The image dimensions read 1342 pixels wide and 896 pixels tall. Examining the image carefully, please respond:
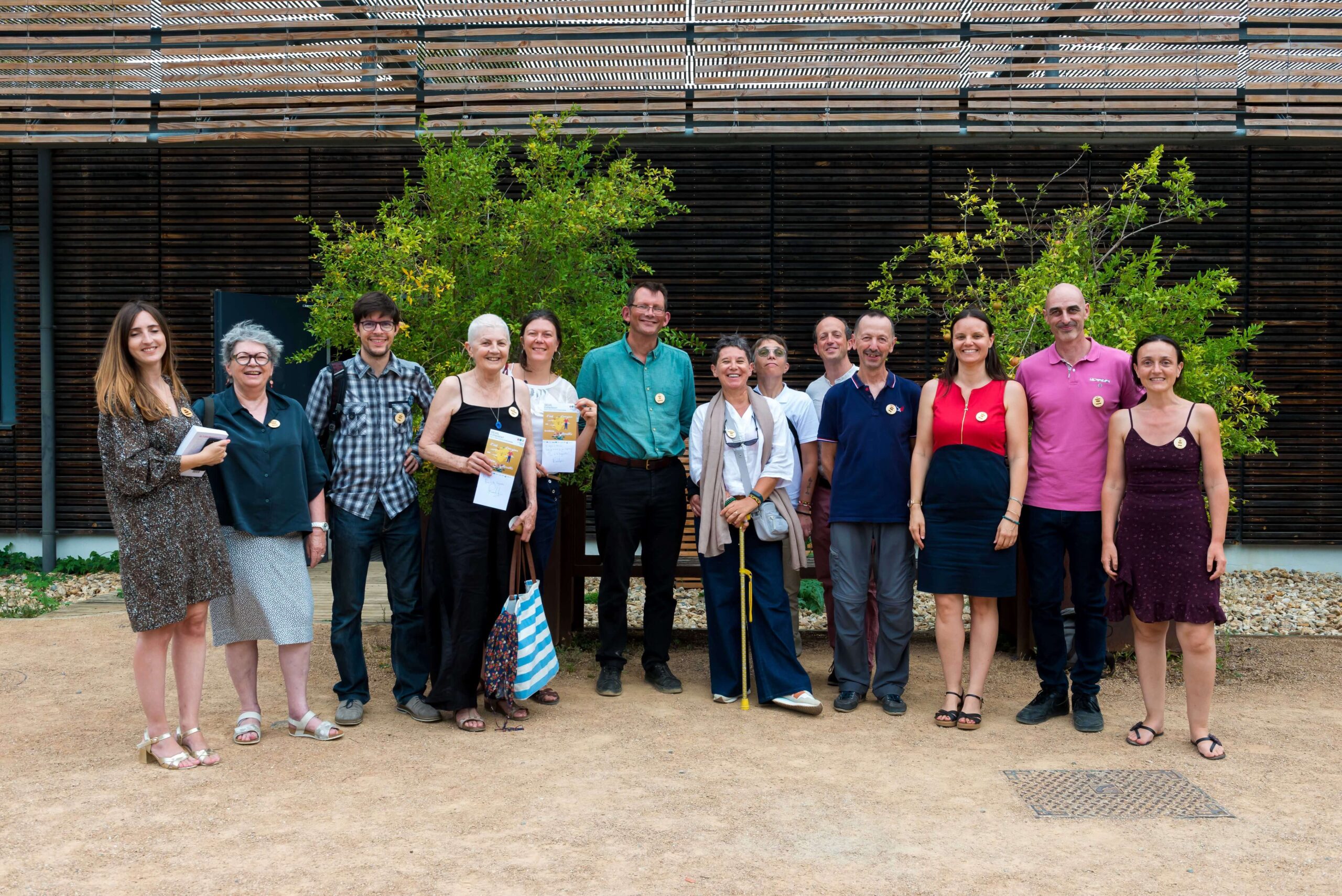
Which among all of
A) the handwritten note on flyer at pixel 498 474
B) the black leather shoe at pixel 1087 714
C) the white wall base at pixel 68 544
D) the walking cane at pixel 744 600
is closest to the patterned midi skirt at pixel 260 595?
the handwritten note on flyer at pixel 498 474

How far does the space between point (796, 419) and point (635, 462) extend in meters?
0.88

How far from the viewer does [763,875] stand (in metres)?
3.28

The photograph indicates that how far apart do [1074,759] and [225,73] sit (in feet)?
28.1

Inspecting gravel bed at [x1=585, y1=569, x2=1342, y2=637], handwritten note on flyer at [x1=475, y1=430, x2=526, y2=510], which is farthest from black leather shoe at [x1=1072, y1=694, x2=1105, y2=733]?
handwritten note on flyer at [x1=475, y1=430, x2=526, y2=510]

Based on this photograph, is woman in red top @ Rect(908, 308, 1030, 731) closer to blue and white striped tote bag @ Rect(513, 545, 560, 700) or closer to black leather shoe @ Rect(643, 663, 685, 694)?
black leather shoe @ Rect(643, 663, 685, 694)

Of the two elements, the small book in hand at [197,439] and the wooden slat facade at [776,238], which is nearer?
the small book in hand at [197,439]

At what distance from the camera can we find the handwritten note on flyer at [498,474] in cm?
473

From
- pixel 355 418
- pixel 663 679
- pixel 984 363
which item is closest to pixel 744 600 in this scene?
pixel 663 679

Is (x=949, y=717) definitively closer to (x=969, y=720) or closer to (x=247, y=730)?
(x=969, y=720)

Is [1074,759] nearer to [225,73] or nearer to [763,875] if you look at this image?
[763,875]

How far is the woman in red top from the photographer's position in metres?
4.84

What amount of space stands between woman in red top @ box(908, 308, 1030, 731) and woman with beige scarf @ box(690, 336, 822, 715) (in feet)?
2.15

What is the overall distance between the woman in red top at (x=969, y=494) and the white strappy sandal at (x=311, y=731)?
2.74 metres

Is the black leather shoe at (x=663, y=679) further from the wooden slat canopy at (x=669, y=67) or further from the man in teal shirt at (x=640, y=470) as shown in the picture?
the wooden slat canopy at (x=669, y=67)
